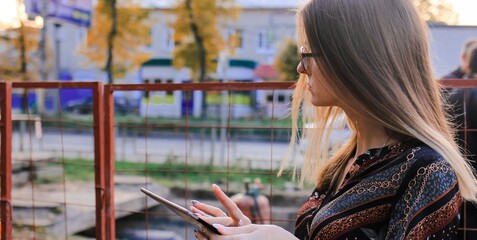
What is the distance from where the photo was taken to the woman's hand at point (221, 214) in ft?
3.88

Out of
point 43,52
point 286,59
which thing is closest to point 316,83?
point 43,52

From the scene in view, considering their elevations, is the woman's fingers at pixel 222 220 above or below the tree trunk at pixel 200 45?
below

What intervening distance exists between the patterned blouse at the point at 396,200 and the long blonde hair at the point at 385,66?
5 centimetres

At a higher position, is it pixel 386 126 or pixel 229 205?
pixel 386 126

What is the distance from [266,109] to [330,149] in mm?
17154

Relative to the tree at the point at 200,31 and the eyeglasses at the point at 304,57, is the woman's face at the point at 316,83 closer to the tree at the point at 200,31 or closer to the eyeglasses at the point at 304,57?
the eyeglasses at the point at 304,57

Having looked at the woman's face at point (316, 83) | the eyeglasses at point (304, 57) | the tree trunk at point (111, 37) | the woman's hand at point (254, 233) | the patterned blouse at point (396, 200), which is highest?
the tree trunk at point (111, 37)

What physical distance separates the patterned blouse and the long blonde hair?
0.05 m

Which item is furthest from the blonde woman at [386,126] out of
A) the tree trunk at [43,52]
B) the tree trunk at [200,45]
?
the tree trunk at [200,45]

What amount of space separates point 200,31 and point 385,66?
1463 centimetres

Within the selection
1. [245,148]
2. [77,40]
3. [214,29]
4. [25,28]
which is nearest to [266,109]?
[214,29]

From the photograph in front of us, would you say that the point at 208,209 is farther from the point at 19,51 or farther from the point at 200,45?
the point at 19,51

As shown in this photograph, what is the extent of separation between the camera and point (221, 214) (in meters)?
1.32

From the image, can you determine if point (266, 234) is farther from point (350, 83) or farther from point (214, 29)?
point (214, 29)
